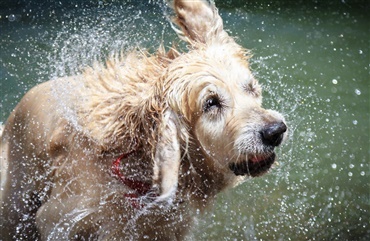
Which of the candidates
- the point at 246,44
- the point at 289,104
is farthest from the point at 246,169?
the point at 246,44

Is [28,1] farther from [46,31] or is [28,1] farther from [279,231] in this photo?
[279,231]

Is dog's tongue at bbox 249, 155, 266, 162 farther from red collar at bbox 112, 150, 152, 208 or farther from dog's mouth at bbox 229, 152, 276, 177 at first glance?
red collar at bbox 112, 150, 152, 208

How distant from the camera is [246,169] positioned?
3506 mm

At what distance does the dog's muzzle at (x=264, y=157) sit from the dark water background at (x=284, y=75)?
1.82 feet

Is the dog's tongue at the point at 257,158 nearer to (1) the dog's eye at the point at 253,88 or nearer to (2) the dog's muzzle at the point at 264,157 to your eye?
(2) the dog's muzzle at the point at 264,157

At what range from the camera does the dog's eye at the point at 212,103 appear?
3.45 metres

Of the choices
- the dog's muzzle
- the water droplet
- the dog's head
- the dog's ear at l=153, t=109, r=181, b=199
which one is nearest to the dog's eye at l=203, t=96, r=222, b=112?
the dog's head

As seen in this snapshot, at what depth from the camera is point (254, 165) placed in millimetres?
3514

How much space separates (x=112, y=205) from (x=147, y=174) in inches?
11.8

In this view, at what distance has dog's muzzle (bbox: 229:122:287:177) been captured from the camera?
3.35m

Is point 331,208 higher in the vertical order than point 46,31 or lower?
lower

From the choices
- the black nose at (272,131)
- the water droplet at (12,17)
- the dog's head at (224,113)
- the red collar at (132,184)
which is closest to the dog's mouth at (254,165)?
the dog's head at (224,113)

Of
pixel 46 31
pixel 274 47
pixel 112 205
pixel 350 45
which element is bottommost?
pixel 350 45

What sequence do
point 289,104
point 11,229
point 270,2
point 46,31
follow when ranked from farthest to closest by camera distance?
1. point 270,2
2. point 46,31
3. point 289,104
4. point 11,229
